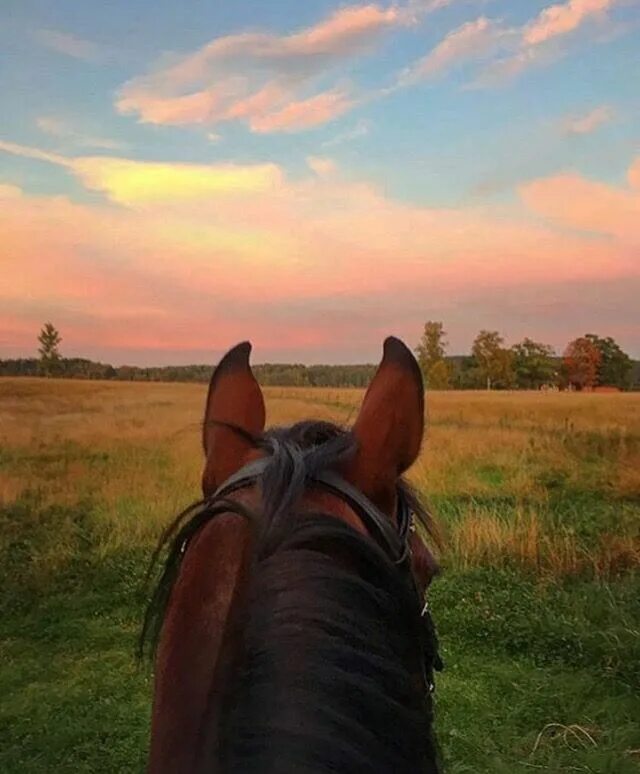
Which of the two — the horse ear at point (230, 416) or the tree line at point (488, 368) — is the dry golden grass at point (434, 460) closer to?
the tree line at point (488, 368)

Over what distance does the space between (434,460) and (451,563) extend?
2.22 meters

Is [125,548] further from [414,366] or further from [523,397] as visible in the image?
[414,366]

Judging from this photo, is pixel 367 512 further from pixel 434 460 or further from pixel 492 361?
pixel 492 361

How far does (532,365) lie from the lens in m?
10.6

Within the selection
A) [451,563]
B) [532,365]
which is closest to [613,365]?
[532,365]

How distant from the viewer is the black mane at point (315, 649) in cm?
75

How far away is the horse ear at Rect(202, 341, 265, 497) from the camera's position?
49.0 inches

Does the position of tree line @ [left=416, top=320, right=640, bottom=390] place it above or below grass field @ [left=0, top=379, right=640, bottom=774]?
above

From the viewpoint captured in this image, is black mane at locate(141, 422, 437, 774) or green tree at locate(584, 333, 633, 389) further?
green tree at locate(584, 333, 633, 389)

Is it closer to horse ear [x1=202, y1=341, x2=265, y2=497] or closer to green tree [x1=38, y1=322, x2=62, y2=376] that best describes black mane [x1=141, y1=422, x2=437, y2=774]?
horse ear [x1=202, y1=341, x2=265, y2=497]

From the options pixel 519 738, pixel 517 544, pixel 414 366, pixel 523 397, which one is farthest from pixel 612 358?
pixel 414 366

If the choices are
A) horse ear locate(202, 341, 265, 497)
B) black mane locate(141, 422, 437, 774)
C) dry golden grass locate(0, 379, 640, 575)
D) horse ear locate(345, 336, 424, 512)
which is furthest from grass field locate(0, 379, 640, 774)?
black mane locate(141, 422, 437, 774)

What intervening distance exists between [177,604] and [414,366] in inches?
17.3

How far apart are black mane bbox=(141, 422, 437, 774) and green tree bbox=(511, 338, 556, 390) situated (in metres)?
9.82
